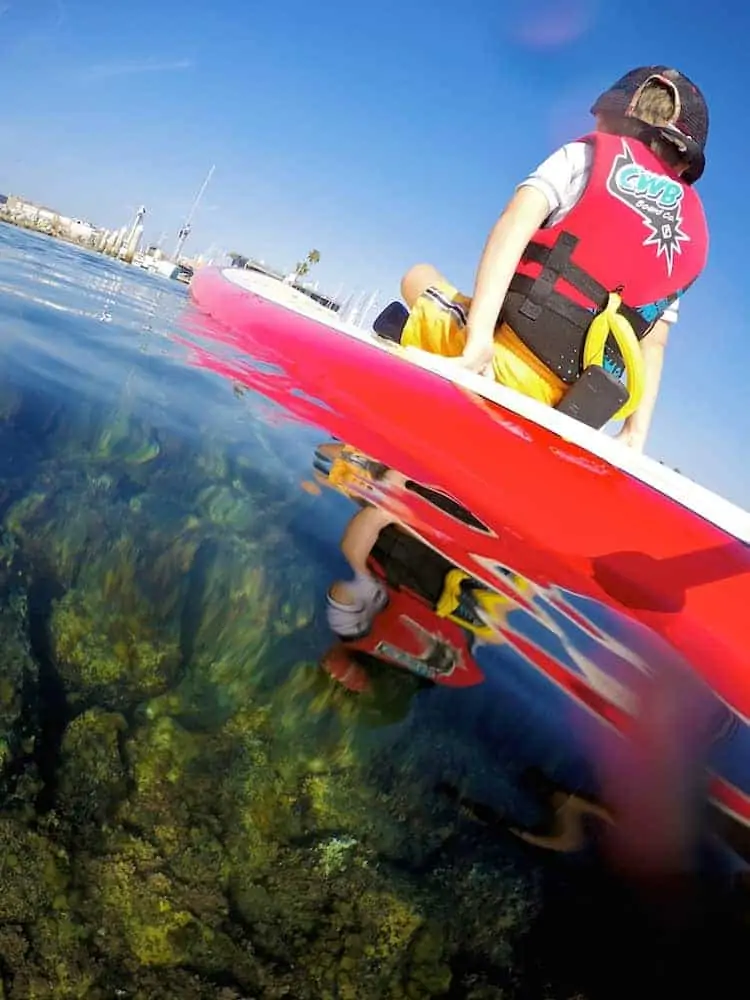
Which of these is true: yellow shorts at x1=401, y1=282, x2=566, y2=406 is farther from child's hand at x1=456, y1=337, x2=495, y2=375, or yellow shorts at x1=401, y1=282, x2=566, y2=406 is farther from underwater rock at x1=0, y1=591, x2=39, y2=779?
underwater rock at x1=0, y1=591, x2=39, y2=779

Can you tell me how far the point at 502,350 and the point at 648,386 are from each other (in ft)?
3.16

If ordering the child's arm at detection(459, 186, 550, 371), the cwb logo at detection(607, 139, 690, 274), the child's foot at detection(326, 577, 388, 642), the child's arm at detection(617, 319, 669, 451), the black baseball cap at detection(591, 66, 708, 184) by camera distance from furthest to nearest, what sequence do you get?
the child's arm at detection(617, 319, 669, 451) → the black baseball cap at detection(591, 66, 708, 184) → the cwb logo at detection(607, 139, 690, 274) → the child's arm at detection(459, 186, 550, 371) → the child's foot at detection(326, 577, 388, 642)

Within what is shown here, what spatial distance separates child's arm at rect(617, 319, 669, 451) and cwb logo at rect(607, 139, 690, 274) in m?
0.57

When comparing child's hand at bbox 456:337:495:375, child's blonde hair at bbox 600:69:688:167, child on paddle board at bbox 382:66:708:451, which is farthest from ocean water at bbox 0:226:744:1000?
child's blonde hair at bbox 600:69:688:167

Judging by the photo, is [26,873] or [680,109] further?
[680,109]

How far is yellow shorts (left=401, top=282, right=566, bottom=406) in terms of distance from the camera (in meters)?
3.26

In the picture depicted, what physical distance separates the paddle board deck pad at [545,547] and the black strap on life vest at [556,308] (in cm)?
62

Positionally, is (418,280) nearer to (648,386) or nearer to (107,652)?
(648,386)

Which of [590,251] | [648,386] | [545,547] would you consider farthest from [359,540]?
[648,386]

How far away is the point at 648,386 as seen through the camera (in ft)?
12.2

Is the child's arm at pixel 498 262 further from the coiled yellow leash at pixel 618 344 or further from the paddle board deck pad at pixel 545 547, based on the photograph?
the coiled yellow leash at pixel 618 344

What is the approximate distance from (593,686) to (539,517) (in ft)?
1.72

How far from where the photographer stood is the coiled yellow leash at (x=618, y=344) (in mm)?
3076

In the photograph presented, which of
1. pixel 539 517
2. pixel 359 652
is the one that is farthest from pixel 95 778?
pixel 539 517
